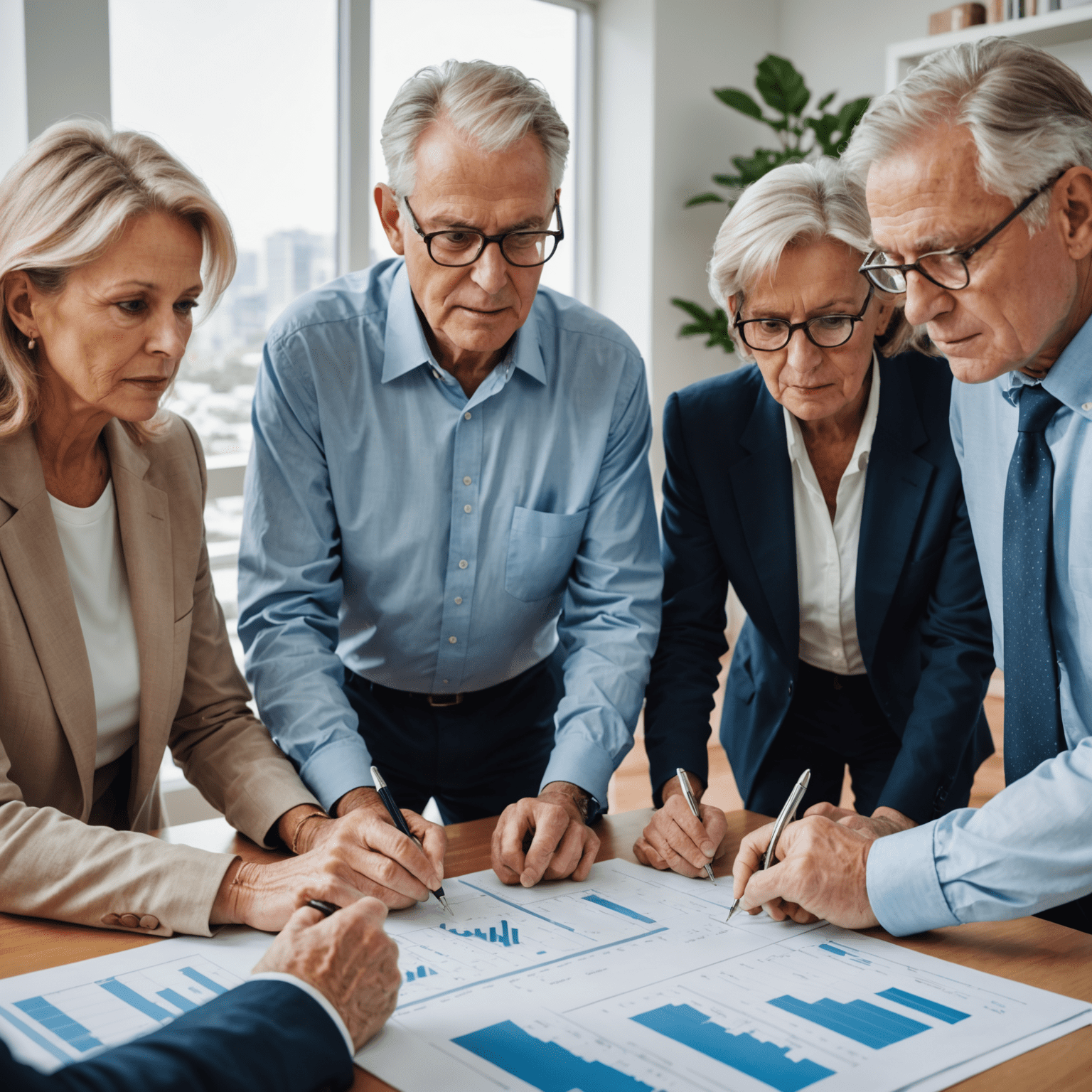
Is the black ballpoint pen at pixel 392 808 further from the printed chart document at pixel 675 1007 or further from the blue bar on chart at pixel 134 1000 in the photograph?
the blue bar on chart at pixel 134 1000

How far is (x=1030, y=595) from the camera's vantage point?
1.44 meters

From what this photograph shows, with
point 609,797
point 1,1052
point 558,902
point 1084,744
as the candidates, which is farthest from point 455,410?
point 609,797

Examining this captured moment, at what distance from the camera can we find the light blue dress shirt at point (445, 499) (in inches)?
69.8

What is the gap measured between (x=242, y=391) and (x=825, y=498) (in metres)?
2.67

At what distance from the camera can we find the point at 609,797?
12.7ft

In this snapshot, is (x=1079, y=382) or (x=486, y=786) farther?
(x=486, y=786)

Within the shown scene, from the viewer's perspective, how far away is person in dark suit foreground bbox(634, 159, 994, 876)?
5.62 ft

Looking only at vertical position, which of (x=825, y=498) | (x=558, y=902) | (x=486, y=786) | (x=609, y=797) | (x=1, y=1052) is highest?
(x=825, y=498)

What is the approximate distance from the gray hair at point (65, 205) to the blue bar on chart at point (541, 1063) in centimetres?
102

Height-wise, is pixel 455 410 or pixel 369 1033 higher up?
pixel 455 410

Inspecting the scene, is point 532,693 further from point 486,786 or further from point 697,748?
point 697,748

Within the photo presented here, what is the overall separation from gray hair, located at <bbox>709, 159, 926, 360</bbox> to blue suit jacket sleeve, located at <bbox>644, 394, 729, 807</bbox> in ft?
1.06

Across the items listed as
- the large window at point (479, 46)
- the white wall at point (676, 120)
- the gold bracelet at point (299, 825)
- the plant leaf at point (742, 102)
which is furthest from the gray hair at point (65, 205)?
the plant leaf at point (742, 102)

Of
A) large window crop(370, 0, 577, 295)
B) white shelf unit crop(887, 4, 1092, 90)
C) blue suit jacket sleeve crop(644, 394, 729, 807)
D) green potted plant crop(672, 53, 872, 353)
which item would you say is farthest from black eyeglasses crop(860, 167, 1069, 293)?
green potted plant crop(672, 53, 872, 353)
